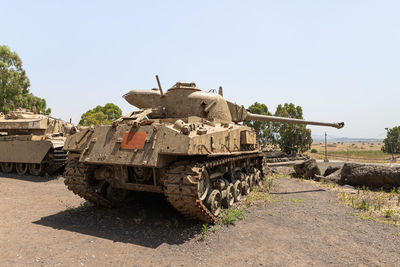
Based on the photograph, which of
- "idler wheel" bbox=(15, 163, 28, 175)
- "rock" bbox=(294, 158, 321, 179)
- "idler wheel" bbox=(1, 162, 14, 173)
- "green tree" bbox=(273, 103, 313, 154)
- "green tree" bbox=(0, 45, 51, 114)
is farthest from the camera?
"green tree" bbox=(0, 45, 51, 114)

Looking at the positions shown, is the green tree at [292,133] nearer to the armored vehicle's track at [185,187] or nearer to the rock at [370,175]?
the rock at [370,175]

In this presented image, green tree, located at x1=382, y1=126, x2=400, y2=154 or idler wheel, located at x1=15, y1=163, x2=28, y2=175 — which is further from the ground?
green tree, located at x1=382, y1=126, x2=400, y2=154

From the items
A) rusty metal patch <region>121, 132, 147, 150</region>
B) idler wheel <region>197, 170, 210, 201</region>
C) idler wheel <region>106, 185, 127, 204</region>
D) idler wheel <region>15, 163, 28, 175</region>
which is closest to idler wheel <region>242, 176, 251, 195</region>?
idler wheel <region>197, 170, 210, 201</region>

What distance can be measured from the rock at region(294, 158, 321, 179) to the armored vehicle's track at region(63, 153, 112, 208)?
11340mm

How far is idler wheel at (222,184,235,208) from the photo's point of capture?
26.0 ft

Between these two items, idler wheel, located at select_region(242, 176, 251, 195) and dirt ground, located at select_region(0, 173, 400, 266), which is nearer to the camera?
dirt ground, located at select_region(0, 173, 400, 266)

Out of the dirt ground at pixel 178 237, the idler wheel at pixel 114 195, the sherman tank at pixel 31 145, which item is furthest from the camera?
the sherman tank at pixel 31 145

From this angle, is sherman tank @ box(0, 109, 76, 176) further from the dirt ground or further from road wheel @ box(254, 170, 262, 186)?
road wheel @ box(254, 170, 262, 186)

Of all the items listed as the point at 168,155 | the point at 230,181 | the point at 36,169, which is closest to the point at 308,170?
the point at 230,181

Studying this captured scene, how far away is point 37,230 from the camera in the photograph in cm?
623

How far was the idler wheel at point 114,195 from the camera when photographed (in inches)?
312

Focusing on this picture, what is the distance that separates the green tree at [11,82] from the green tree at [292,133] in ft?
86.9

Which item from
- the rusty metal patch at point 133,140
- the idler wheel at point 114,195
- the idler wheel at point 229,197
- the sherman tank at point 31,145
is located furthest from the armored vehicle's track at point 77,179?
the sherman tank at point 31,145

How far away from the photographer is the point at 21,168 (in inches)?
591
